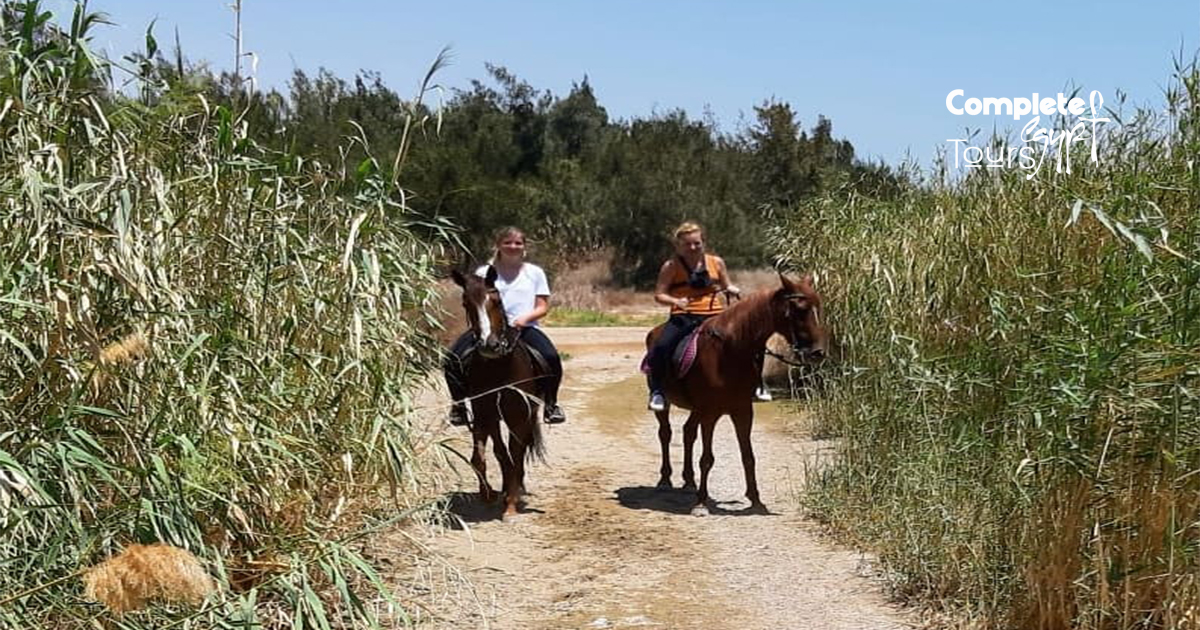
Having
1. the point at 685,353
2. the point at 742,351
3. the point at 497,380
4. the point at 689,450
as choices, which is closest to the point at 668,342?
the point at 685,353

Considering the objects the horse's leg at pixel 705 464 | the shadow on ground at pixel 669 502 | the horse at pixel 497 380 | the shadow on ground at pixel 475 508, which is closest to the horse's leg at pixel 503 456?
the horse at pixel 497 380

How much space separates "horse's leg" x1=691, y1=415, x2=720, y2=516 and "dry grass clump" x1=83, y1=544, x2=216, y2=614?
563 centimetres

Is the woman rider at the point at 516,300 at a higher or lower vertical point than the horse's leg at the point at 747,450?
higher

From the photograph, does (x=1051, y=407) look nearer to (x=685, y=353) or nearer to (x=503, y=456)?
(x=685, y=353)

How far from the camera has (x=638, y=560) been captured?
23.5 ft

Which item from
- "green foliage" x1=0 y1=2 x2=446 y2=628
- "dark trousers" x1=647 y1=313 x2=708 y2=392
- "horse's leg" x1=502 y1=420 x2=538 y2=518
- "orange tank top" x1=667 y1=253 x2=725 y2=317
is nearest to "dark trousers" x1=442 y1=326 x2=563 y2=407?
"horse's leg" x1=502 y1=420 x2=538 y2=518

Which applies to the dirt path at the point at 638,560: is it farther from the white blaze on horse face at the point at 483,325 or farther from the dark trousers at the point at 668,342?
the white blaze on horse face at the point at 483,325

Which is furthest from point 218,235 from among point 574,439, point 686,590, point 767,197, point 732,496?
point 767,197

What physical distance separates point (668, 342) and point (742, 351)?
0.73 metres

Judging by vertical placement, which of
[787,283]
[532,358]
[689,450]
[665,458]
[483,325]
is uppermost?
[787,283]

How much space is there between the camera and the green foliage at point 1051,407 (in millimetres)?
4160

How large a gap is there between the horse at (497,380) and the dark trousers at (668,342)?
0.93 metres

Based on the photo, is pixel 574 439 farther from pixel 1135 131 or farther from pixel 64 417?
pixel 64 417

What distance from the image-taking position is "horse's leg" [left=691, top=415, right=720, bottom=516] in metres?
8.45
